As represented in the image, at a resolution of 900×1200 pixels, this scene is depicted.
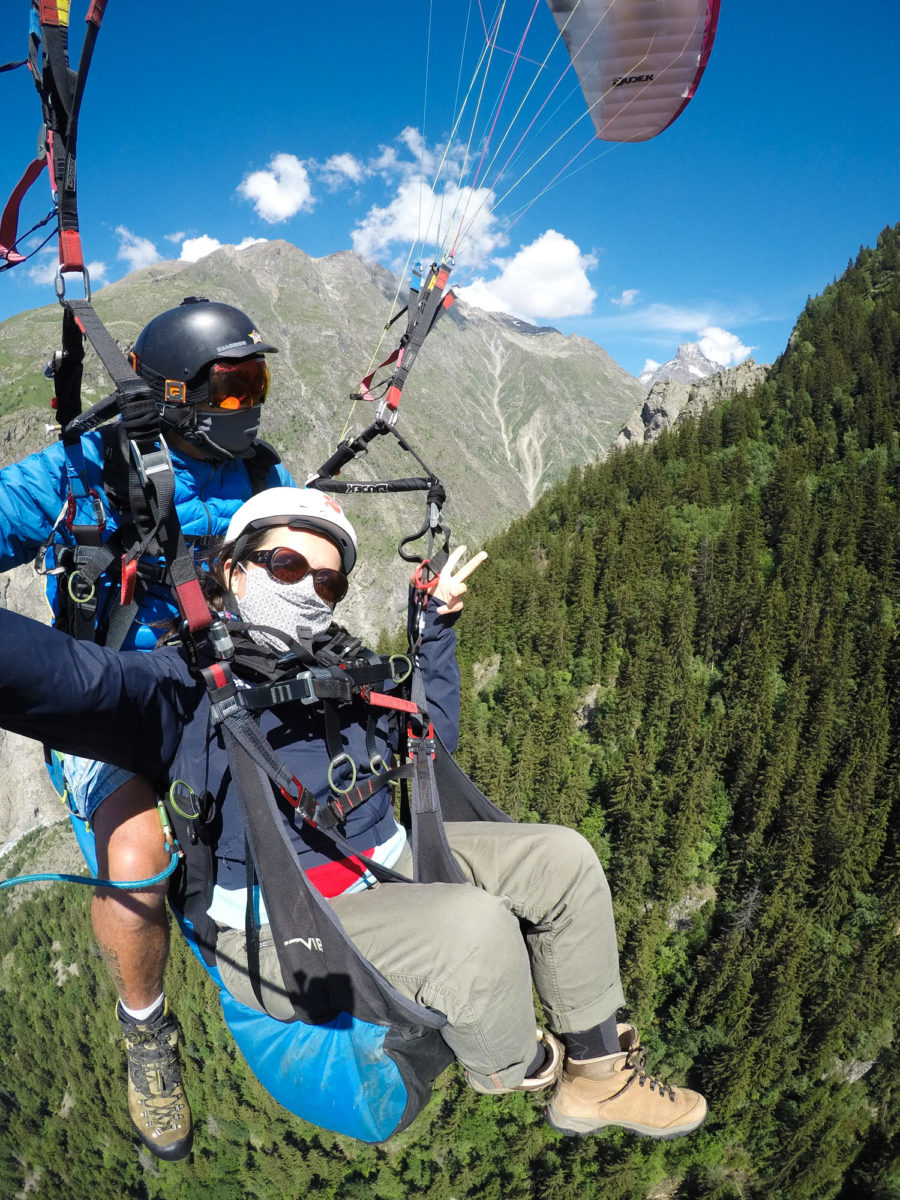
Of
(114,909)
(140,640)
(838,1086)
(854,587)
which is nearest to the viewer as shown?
(114,909)

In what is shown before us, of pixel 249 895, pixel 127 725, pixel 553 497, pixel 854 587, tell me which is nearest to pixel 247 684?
pixel 127 725

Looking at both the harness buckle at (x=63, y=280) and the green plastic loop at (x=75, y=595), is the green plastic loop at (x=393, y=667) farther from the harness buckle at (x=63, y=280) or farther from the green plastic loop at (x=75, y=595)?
the harness buckle at (x=63, y=280)

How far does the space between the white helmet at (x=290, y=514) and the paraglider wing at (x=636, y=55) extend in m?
5.58

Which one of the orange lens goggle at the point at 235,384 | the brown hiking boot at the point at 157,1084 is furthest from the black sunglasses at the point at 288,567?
the brown hiking boot at the point at 157,1084

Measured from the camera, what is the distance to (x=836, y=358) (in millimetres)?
57094

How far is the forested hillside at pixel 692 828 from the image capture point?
29.1 metres

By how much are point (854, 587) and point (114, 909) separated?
147 ft

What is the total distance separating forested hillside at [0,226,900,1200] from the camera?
29109 millimetres

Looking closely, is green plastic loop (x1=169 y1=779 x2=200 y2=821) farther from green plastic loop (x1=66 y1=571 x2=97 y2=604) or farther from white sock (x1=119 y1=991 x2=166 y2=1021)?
white sock (x1=119 y1=991 x2=166 y2=1021)

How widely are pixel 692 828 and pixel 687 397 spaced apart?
64.5 metres

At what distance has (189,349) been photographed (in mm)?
3518

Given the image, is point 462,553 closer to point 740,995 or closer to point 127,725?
point 127,725

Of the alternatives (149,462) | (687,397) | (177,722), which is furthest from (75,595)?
(687,397)

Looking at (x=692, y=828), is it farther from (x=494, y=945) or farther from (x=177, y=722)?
(x=177, y=722)
